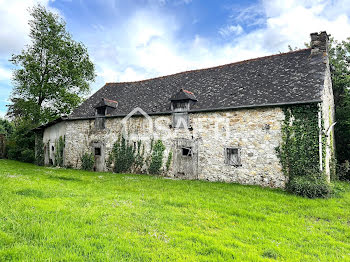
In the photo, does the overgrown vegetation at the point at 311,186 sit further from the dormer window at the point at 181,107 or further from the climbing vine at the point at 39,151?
Result: the climbing vine at the point at 39,151

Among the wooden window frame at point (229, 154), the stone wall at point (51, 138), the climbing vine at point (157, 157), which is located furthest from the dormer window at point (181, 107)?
the stone wall at point (51, 138)

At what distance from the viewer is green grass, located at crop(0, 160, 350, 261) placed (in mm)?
3762

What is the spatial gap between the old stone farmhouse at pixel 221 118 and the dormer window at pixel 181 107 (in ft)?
0.21

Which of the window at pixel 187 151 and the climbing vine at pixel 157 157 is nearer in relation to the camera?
the window at pixel 187 151

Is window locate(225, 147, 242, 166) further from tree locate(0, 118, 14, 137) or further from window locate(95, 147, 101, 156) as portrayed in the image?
tree locate(0, 118, 14, 137)

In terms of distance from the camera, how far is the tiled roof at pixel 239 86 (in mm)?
10453

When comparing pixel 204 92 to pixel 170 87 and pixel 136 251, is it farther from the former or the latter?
pixel 136 251

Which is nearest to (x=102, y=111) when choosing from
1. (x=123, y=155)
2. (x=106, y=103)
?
(x=106, y=103)

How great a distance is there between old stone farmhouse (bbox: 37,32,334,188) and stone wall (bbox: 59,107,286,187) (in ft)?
0.15

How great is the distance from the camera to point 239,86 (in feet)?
41.2

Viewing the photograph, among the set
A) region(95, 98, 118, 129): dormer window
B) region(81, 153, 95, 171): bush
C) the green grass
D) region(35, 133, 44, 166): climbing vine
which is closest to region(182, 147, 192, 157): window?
the green grass

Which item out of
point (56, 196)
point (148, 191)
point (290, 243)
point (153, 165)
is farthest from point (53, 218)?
point (153, 165)

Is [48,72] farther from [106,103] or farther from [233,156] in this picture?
[233,156]

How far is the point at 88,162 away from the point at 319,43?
1754cm
